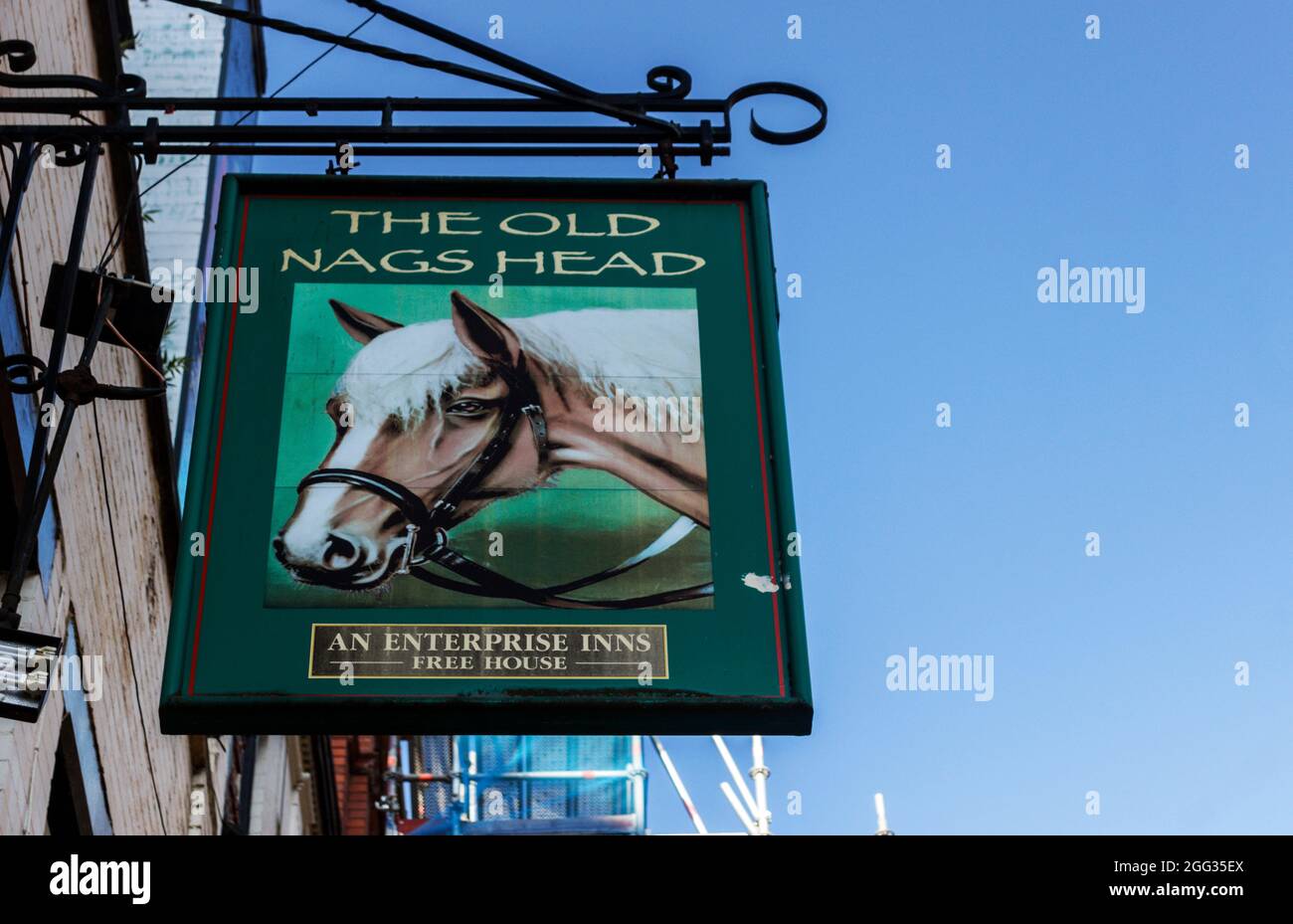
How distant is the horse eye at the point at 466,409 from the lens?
678 centimetres

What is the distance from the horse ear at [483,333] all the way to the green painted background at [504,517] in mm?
59

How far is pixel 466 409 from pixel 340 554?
82 cm

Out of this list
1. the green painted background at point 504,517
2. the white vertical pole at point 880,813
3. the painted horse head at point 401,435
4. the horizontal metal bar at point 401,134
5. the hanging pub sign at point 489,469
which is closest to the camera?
the hanging pub sign at point 489,469

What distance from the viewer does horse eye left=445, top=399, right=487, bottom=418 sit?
6781mm

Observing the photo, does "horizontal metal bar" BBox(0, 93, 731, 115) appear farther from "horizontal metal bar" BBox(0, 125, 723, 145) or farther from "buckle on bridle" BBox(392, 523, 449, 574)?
"buckle on bridle" BBox(392, 523, 449, 574)

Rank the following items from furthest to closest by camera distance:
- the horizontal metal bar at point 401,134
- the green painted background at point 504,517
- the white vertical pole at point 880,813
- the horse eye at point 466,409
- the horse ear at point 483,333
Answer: the white vertical pole at point 880,813
the horizontal metal bar at point 401,134
the horse ear at point 483,333
the horse eye at point 466,409
the green painted background at point 504,517

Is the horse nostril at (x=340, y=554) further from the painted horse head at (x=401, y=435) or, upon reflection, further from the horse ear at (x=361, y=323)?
the horse ear at (x=361, y=323)

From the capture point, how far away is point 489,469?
21.7ft

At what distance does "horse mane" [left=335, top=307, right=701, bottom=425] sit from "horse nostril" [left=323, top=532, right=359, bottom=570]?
620mm

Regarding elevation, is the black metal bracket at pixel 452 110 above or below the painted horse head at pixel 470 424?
above

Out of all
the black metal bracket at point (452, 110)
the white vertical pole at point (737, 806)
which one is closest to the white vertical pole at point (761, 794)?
the white vertical pole at point (737, 806)

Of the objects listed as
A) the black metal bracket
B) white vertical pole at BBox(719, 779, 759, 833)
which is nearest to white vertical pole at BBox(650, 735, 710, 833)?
white vertical pole at BBox(719, 779, 759, 833)

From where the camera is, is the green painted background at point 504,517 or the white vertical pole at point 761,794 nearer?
the green painted background at point 504,517
